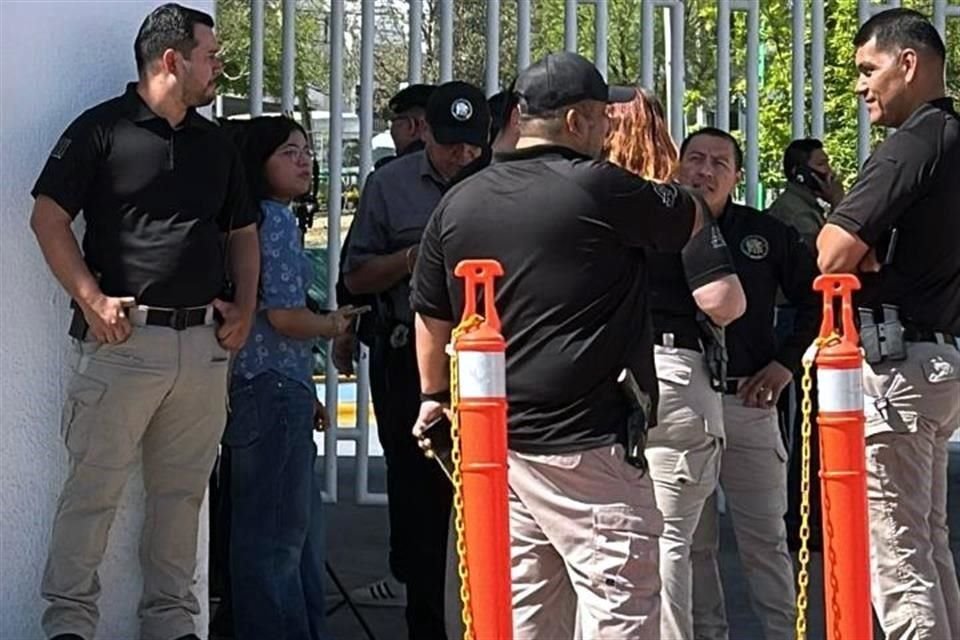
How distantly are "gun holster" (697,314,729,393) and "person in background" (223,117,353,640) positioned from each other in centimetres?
124

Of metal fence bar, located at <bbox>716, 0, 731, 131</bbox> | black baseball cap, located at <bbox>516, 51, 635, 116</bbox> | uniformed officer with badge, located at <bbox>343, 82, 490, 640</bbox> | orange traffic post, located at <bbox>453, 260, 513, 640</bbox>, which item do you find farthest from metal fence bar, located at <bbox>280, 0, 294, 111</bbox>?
orange traffic post, located at <bbox>453, 260, 513, 640</bbox>

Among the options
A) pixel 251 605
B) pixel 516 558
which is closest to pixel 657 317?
pixel 516 558

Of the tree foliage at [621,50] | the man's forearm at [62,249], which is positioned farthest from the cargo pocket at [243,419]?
the tree foliage at [621,50]

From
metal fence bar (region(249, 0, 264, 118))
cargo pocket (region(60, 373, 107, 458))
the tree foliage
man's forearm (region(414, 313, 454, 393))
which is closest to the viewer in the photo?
man's forearm (region(414, 313, 454, 393))

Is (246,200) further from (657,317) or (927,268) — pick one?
(927,268)

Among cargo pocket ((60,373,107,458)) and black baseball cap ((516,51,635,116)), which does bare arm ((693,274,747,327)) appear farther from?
cargo pocket ((60,373,107,458))

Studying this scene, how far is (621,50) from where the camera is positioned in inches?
599

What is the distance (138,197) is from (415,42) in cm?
396

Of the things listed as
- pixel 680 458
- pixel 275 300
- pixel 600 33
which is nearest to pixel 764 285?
pixel 680 458

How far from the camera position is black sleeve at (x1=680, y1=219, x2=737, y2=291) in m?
4.72

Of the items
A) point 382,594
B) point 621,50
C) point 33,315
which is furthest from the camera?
point 621,50

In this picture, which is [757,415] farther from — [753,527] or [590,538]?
[590,538]

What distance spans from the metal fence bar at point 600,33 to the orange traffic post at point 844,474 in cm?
476

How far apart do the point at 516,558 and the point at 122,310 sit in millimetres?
1549
